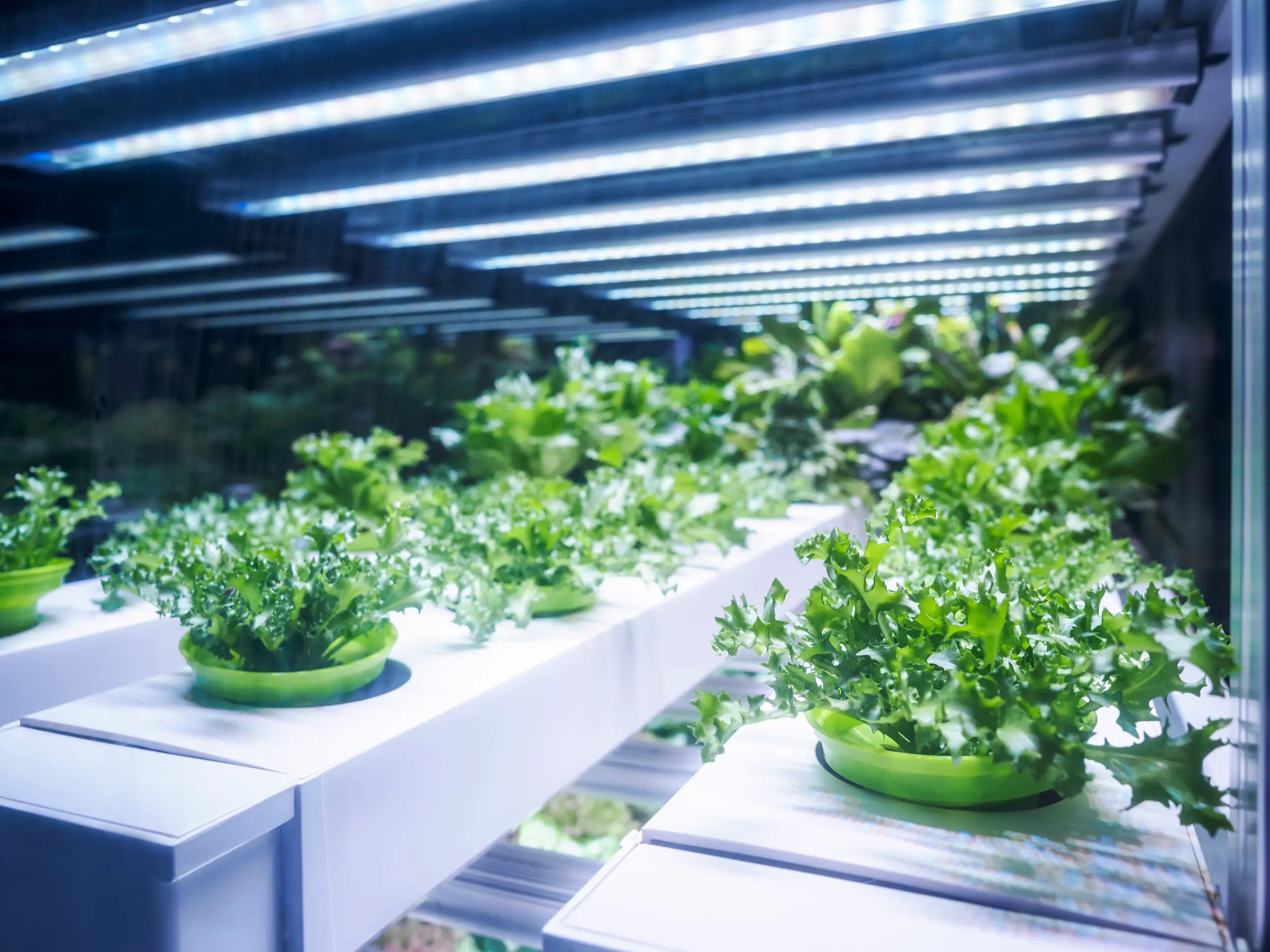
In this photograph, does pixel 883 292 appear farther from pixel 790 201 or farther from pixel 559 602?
pixel 559 602

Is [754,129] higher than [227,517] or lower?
higher

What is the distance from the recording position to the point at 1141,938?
2.24 ft

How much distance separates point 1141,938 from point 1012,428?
2.56 m

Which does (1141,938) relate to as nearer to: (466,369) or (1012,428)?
(1012,428)

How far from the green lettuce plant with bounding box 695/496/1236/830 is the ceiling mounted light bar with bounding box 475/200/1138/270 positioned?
2.00 meters

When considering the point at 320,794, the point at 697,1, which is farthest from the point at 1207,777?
the point at 697,1

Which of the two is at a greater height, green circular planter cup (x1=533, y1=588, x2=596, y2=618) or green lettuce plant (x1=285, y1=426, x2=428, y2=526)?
green lettuce plant (x1=285, y1=426, x2=428, y2=526)

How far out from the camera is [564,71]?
1731 millimetres

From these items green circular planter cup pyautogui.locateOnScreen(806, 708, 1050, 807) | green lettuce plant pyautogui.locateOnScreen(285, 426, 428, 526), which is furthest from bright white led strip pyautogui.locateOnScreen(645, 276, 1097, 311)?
green circular planter cup pyautogui.locateOnScreen(806, 708, 1050, 807)

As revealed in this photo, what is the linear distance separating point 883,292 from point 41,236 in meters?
3.40

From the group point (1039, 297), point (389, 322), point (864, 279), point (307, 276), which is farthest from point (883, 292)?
point (307, 276)

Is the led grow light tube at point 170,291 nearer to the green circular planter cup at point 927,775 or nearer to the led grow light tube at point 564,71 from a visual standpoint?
the led grow light tube at point 564,71

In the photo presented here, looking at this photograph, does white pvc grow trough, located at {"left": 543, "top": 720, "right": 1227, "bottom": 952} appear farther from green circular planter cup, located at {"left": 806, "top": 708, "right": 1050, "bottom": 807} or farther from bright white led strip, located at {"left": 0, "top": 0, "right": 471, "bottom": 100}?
bright white led strip, located at {"left": 0, "top": 0, "right": 471, "bottom": 100}

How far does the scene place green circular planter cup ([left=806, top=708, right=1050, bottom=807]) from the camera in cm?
87
